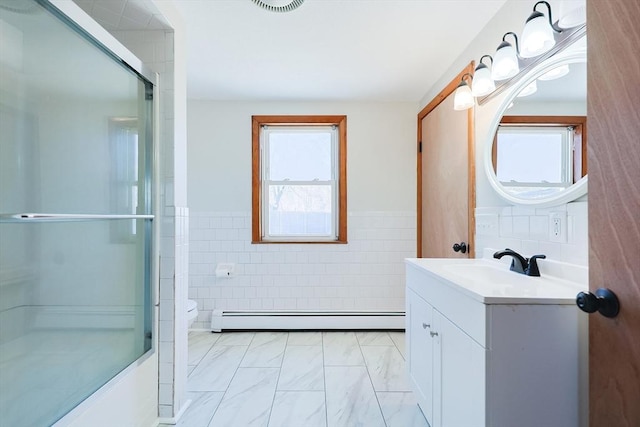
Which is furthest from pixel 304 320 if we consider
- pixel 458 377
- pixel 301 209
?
pixel 458 377

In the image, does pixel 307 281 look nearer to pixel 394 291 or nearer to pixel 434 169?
pixel 394 291

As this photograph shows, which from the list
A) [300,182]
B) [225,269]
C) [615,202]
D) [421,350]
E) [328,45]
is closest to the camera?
Result: [615,202]

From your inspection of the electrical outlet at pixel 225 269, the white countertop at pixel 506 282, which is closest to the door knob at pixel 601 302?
the white countertop at pixel 506 282

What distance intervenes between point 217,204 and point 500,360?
105 inches

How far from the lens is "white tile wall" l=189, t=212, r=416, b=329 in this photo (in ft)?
9.92

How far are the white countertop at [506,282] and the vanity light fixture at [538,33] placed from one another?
0.89 metres

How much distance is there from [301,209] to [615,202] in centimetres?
255

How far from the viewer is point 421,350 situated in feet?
5.21

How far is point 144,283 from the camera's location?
161cm

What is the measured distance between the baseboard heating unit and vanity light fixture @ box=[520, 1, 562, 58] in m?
2.35

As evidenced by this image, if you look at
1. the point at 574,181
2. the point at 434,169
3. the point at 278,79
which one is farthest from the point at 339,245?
the point at 574,181

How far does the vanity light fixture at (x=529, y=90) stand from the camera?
4.74 feet

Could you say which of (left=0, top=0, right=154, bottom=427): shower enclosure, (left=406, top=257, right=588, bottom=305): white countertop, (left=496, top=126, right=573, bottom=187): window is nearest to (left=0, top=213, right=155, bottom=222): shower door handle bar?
(left=0, top=0, right=154, bottom=427): shower enclosure

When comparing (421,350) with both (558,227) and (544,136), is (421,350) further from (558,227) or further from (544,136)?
(544,136)
